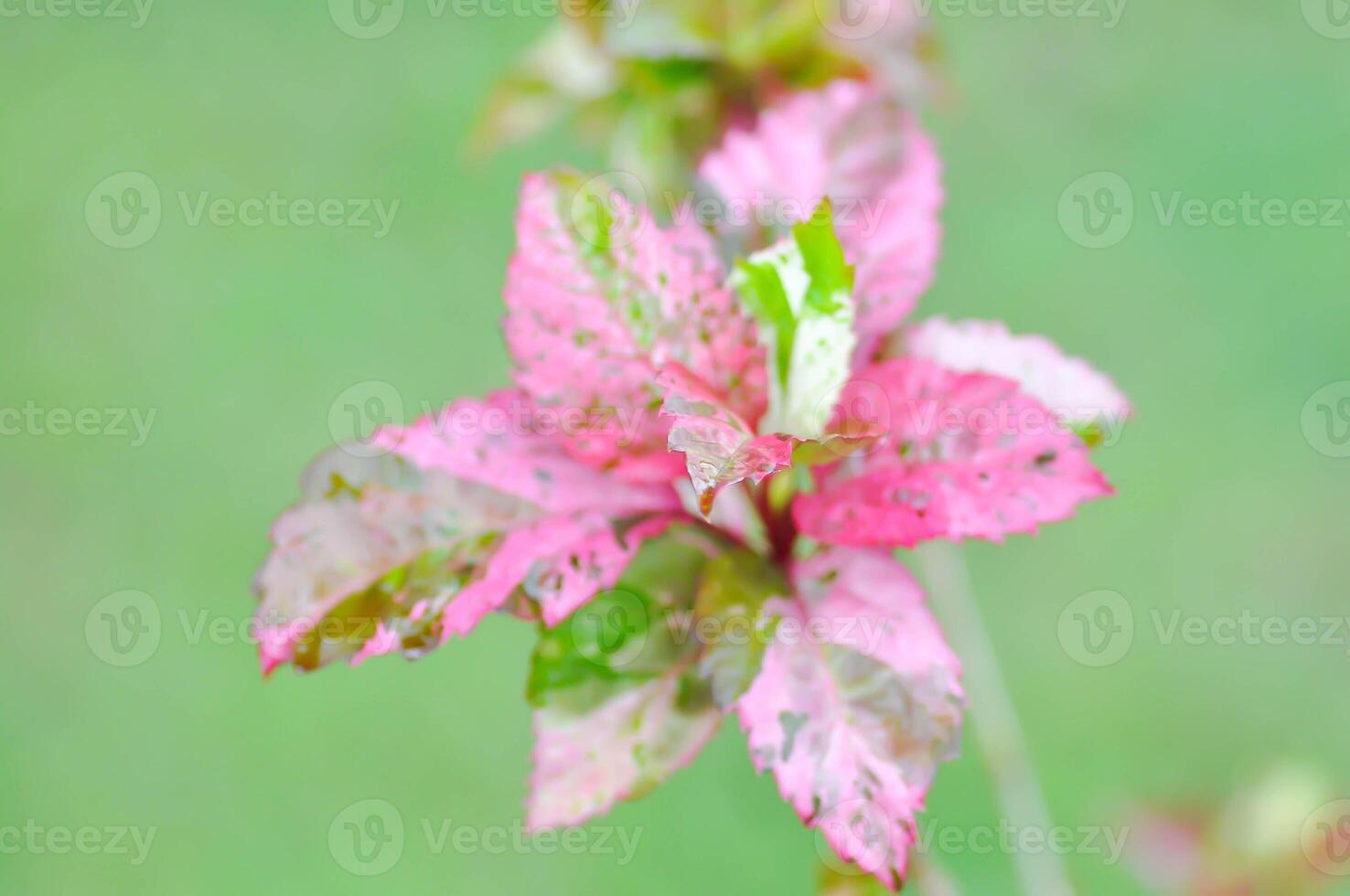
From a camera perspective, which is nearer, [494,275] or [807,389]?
[807,389]

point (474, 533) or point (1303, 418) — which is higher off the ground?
point (1303, 418)

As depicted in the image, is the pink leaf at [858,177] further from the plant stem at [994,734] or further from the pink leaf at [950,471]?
the plant stem at [994,734]

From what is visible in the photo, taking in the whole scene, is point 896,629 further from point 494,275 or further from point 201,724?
point 494,275

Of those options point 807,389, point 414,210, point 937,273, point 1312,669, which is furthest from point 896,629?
point 414,210

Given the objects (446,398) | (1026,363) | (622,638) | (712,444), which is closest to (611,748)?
(622,638)

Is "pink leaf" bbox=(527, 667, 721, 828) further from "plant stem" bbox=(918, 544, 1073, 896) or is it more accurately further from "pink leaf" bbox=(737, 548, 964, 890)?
"plant stem" bbox=(918, 544, 1073, 896)

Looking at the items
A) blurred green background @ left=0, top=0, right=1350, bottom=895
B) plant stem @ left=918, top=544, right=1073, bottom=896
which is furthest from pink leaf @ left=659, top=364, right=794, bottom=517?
blurred green background @ left=0, top=0, right=1350, bottom=895

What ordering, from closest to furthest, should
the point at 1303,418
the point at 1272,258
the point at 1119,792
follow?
the point at 1119,792, the point at 1303,418, the point at 1272,258
